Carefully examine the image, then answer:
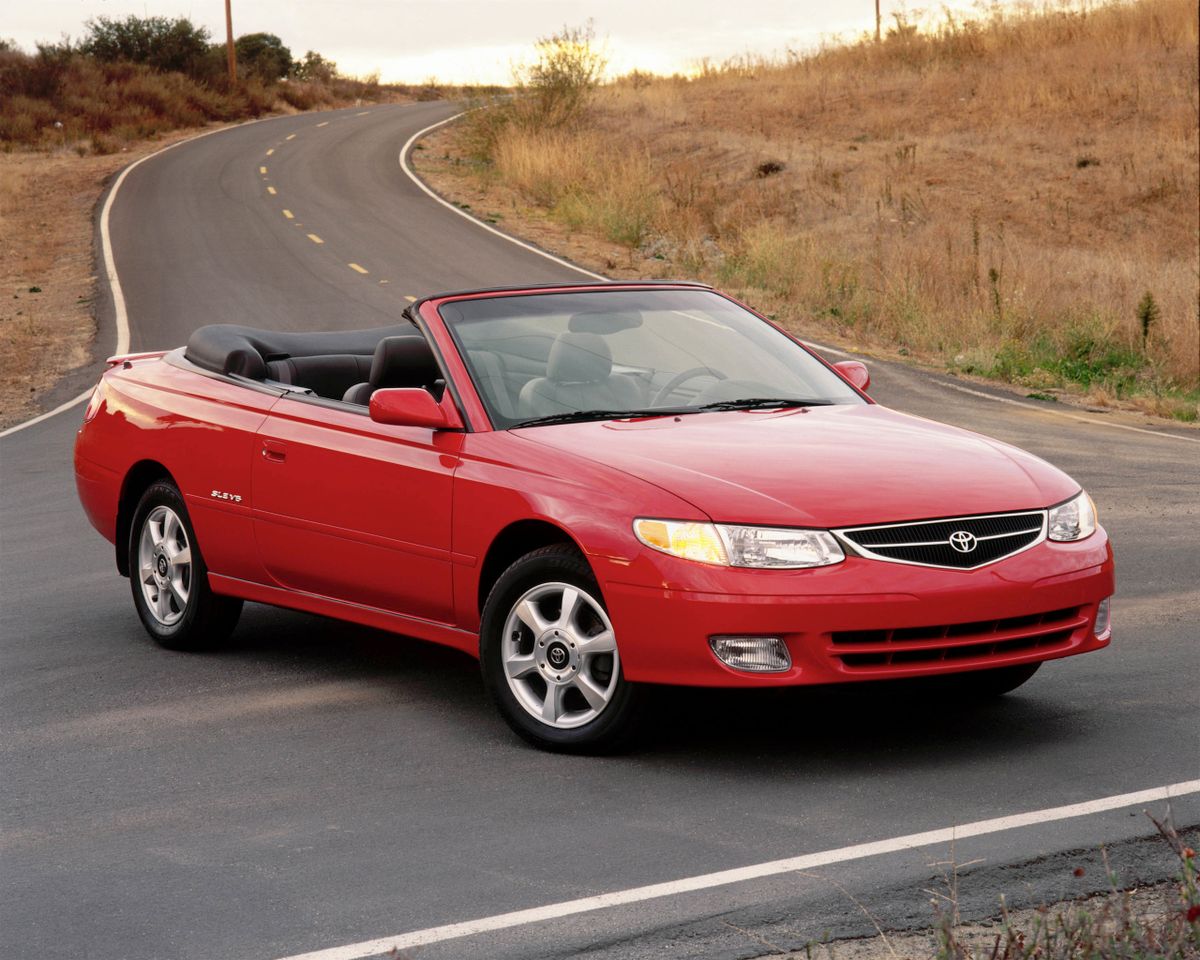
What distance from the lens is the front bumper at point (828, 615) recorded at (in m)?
5.48

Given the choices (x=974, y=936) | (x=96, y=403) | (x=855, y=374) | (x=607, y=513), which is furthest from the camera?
(x=96, y=403)

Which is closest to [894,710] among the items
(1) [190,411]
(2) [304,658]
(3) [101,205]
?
(2) [304,658]

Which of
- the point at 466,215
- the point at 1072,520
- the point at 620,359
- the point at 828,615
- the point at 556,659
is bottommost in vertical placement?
the point at 466,215

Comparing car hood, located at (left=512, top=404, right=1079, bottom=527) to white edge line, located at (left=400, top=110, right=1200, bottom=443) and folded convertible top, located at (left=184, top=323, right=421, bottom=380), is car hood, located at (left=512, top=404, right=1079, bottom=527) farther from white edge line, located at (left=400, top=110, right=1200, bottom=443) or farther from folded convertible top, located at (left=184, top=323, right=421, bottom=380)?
white edge line, located at (left=400, top=110, right=1200, bottom=443)

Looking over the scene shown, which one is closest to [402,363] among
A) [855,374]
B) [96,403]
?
[855,374]

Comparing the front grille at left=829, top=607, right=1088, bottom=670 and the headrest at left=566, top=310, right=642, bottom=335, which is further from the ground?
the headrest at left=566, top=310, right=642, bottom=335

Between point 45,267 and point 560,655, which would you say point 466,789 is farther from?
point 45,267

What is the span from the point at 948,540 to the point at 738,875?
1442 millimetres

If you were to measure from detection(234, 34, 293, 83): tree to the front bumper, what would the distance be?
69473 mm

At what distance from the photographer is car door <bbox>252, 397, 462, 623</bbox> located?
6.44 metres

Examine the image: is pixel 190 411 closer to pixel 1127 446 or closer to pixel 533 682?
pixel 533 682

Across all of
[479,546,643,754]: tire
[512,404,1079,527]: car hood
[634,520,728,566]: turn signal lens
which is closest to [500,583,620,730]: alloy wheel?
[479,546,643,754]: tire

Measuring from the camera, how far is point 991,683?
662 cm

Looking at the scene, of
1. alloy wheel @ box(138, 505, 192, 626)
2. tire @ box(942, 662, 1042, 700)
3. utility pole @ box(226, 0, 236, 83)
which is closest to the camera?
tire @ box(942, 662, 1042, 700)
